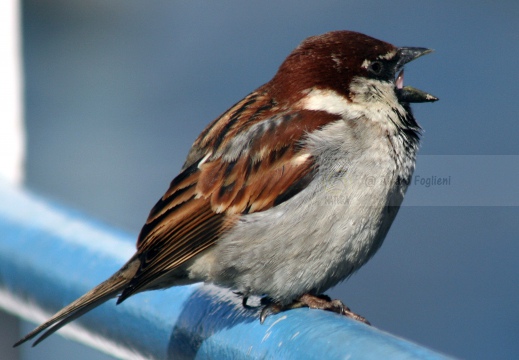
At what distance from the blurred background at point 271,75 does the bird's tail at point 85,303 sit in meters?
1.79

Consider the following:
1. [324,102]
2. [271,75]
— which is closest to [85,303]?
[324,102]

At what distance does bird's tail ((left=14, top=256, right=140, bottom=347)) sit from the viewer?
227 cm

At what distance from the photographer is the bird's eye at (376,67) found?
299 cm

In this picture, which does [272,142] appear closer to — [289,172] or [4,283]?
[289,172]

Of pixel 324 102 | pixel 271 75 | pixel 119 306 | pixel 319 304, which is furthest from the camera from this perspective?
pixel 271 75

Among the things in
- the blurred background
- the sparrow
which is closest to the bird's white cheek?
the sparrow

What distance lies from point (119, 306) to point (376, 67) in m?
1.26

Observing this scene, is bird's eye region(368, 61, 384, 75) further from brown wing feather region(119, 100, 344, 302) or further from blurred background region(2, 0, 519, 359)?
blurred background region(2, 0, 519, 359)

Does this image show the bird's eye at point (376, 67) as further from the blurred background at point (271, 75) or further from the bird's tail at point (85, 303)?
the blurred background at point (271, 75)

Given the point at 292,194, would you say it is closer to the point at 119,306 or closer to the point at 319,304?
the point at 319,304

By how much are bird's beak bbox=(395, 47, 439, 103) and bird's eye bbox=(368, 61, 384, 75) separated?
0.08 meters

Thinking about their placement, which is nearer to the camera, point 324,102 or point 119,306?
point 119,306

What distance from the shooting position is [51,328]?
239 centimetres

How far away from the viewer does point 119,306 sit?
7.24ft
